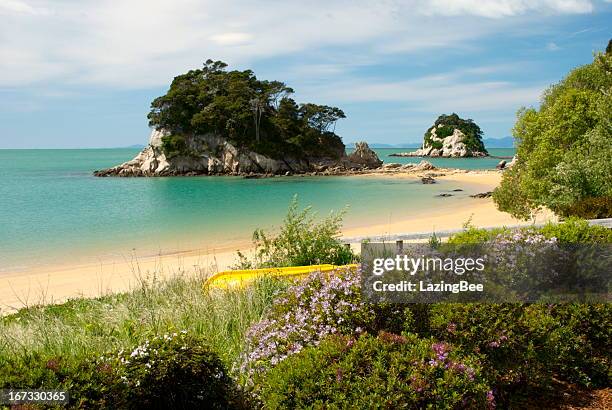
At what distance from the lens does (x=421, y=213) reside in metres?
32.6

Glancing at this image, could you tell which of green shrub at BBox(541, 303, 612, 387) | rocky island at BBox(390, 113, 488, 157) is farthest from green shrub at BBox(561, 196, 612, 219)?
rocky island at BBox(390, 113, 488, 157)

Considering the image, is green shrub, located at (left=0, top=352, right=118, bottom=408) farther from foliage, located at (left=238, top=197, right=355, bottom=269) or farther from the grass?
foliage, located at (left=238, top=197, right=355, bottom=269)

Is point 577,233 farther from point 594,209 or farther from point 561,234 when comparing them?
point 594,209

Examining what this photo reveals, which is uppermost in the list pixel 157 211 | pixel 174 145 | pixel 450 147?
pixel 450 147

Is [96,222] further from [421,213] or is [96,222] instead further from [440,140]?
[440,140]

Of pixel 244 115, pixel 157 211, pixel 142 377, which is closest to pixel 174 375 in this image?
pixel 142 377

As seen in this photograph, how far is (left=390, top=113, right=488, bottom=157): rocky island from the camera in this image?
159500 millimetres

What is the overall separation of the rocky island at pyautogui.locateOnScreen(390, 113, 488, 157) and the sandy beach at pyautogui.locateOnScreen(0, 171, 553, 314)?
13122cm

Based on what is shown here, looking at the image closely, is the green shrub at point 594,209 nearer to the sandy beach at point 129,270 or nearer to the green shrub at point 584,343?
the sandy beach at point 129,270

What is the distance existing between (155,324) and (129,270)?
444 inches

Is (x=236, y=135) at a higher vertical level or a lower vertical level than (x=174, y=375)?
higher

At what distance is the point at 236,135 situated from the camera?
78.2m

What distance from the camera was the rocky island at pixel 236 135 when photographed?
252 ft

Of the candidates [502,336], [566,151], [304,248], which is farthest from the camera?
[566,151]
